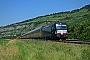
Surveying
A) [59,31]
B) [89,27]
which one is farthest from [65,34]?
[89,27]

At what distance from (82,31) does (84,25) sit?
1801mm

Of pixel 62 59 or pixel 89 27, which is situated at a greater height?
pixel 89 27

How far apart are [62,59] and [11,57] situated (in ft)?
10.6

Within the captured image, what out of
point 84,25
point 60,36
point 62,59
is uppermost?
point 84,25

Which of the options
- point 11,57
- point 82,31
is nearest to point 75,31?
point 82,31

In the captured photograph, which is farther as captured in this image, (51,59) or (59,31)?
(59,31)

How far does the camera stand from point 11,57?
1284 centimetres

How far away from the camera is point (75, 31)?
54812 mm

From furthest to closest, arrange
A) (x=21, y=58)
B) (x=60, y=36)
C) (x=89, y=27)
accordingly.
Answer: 1. (x=89, y=27)
2. (x=60, y=36)
3. (x=21, y=58)

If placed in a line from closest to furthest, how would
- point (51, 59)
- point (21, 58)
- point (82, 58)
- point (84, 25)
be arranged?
point (82, 58) < point (51, 59) < point (21, 58) < point (84, 25)

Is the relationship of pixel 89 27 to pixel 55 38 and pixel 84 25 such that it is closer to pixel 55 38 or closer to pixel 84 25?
pixel 84 25

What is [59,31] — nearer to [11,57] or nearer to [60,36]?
[60,36]

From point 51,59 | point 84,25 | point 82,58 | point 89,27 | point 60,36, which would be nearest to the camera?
point 82,58

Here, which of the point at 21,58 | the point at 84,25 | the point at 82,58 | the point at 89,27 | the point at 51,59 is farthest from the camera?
the point at 84,25
